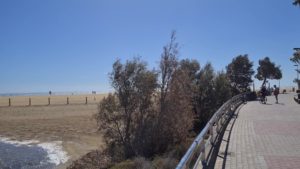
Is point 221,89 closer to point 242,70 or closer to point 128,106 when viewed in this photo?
point 128,106

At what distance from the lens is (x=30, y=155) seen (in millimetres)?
20844

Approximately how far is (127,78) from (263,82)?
57820 mm

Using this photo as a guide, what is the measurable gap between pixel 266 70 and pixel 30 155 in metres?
58.9

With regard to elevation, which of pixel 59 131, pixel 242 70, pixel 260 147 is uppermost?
pixel 242 70

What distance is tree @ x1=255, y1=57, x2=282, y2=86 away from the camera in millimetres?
72438

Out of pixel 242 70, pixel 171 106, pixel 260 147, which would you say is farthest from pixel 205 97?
pixel 242 70

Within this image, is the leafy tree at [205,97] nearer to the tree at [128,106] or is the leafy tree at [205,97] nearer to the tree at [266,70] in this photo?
the tree at [128,106]

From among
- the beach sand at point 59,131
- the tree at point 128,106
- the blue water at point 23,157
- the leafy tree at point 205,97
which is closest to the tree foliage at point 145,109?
the tree at point 128,106

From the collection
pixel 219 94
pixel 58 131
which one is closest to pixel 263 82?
pixel 219 94

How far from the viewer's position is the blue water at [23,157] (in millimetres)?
18447

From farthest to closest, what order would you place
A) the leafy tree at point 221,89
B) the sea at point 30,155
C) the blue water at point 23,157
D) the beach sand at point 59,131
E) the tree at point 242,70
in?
1. the tree at point 242,70
2. the leafy tree at point 221,89
3. the beach sand at point 59,131
4. the sea at point 30,155
5. the blue water at point 23,157

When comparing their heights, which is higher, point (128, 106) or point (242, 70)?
point (242, 70)

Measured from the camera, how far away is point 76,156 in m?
20.4

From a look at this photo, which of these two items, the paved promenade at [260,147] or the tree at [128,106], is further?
the tree at [128,106]
